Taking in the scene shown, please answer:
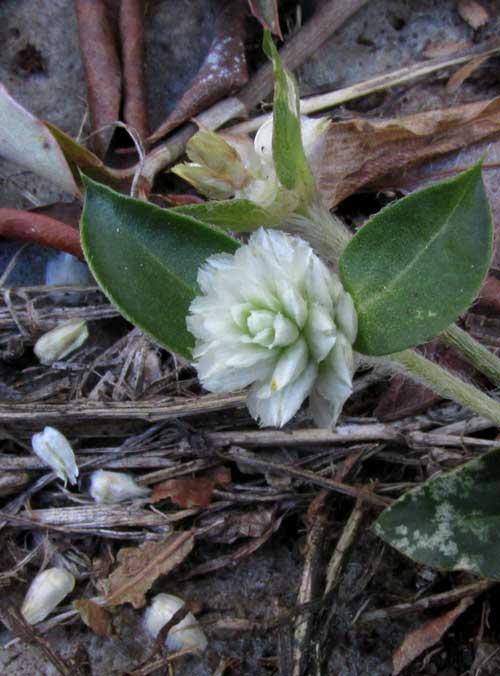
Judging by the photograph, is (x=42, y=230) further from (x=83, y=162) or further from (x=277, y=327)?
Result: (x=277, y=327)

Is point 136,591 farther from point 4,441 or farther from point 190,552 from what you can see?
point 4,441

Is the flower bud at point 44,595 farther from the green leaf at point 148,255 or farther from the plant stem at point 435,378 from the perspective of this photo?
the plant stem at point 435,378

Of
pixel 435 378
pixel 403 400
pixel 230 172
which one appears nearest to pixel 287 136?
pixel 230 172

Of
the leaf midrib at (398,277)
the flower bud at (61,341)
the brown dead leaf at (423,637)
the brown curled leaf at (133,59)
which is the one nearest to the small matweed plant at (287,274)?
the leaf midrib at (398,277)

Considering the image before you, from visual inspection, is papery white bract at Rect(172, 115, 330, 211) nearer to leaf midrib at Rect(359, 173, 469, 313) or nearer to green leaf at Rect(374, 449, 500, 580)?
leaf midrib at Rect(359, 173, 469, 313)

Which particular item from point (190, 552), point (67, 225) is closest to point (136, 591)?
point (190, 552)
